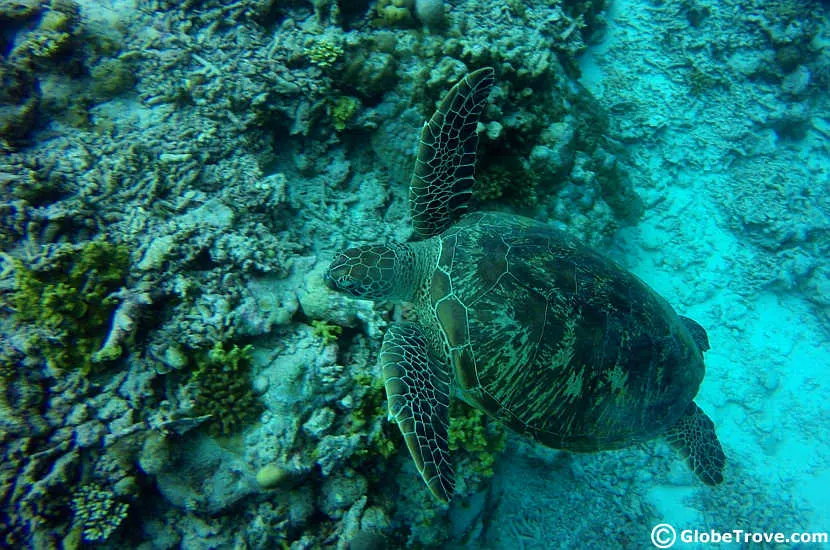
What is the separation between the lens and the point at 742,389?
511 cm

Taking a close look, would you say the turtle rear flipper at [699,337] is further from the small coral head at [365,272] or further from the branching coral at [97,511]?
the branching coral at [97,511]

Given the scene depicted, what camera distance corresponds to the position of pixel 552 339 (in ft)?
8.31

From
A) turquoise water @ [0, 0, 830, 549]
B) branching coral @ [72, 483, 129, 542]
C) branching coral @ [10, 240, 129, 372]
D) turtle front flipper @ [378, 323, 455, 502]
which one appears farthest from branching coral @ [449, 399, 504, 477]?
branching coral @ [10, 240, 129, 372]

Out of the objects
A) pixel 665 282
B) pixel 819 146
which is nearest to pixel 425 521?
pixel 665 282

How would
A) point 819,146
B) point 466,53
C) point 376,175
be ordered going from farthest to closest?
point 819,146
point 376,175
point 466,53

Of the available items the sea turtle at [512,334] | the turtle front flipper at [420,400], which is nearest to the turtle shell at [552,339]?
the sea turtle at [512,334]

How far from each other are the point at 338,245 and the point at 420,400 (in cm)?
162

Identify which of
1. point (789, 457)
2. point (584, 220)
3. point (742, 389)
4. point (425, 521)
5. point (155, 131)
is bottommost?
point (789, 457)

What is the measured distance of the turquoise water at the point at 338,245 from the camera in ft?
7.73

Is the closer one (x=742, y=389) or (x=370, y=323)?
(x=370, y=323)

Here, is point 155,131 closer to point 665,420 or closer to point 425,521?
point 425,521

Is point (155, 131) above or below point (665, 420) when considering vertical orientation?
above

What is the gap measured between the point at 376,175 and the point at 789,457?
6309mm

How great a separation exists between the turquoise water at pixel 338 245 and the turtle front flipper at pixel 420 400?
34cm
